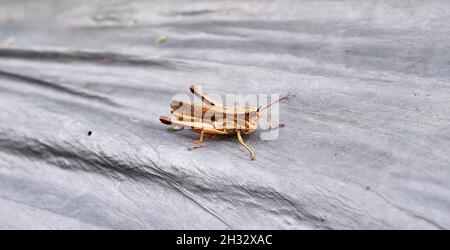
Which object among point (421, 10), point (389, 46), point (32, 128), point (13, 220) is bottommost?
point (13, 220)

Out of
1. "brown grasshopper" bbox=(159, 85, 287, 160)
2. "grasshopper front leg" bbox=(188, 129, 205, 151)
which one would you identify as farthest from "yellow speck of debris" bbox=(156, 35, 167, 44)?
"grasshopper front leg" bbox=(188, 129, 205, 151)

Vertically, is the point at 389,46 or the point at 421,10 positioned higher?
the point at 421,10

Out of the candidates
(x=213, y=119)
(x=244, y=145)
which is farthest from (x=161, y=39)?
(x=244, y=145)

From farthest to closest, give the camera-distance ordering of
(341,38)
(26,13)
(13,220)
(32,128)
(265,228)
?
(26,13) → (341,38) → (32,128) → (13,220) → (265,228)

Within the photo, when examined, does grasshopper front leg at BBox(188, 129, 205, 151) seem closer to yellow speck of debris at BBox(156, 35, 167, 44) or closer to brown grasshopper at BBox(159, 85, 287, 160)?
brown grasshopper at BBox(159, 85, 287, 160)

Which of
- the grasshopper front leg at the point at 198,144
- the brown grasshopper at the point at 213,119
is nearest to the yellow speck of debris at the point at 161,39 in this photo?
the brown grasshopper at the point at 213,119

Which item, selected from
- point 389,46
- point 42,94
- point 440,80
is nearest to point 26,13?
point 42,94

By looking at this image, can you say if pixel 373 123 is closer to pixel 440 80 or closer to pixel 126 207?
pixel 440 80

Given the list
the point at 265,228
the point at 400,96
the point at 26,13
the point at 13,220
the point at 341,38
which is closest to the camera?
the point at 265,228
